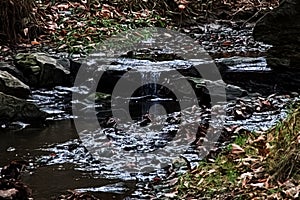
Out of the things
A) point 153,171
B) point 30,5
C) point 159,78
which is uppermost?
point 30,5

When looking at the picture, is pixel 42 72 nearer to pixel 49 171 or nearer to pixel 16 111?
pixel 16 111

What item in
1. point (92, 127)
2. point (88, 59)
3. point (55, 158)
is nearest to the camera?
point (55, 158)

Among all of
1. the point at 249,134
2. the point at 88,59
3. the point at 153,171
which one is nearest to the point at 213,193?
the point at 153,171

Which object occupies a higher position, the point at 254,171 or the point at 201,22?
the point at 201,22

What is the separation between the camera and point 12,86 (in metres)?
6.91

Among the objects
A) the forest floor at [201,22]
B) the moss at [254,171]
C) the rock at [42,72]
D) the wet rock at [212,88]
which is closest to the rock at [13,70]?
the rock at [42,72]

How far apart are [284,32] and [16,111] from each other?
389 centimetres

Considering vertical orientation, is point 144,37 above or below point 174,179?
above

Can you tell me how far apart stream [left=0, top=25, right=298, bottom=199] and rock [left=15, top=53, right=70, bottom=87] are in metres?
0.12

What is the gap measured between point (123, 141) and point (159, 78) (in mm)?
2061

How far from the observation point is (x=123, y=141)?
5512mm

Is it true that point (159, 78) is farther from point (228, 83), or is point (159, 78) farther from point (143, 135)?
point (143, 135)

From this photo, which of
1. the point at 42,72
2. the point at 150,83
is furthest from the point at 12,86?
the point at 150,83

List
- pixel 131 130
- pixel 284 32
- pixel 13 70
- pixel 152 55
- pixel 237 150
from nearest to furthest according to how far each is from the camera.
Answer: pixel 237 150
pixel 131 130
pixel 13 70
pixel 284 32
pixel 152 55
